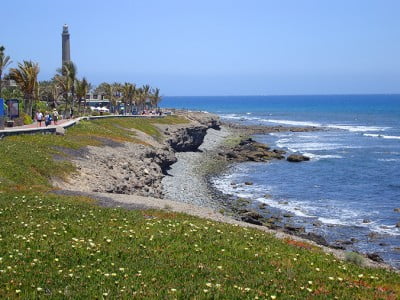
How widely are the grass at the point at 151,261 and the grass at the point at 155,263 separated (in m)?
0.03

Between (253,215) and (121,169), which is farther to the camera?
(121,169)

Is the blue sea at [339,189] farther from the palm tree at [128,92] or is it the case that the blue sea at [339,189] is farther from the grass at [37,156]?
the palm tree at [128,92]

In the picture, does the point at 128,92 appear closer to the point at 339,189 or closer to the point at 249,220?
the point at 339,189

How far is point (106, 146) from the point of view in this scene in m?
48.4

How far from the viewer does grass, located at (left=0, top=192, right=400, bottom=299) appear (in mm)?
11922

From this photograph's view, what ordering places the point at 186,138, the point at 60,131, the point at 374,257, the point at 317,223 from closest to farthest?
1. the point at 374,257
2. the point at 317,223
3. the point at 60,131
4. the point at 186,138

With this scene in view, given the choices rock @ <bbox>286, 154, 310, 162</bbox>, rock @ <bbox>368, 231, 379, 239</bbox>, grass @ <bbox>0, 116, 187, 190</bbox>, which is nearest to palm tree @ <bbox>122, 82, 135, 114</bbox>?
rock @ <bbox>286, 154, 310, 162</bbox>

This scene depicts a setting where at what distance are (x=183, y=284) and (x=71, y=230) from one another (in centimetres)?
574

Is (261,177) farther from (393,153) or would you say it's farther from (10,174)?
(10,174)

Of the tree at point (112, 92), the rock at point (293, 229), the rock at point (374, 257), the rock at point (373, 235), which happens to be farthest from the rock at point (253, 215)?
the tree at point (112, 92)

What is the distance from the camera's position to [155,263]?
1403 centimetres

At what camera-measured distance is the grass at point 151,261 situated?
39.1 ft

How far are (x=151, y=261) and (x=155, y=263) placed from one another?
0.15 m

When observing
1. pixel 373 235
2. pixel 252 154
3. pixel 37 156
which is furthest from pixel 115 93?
pixel 373 235
